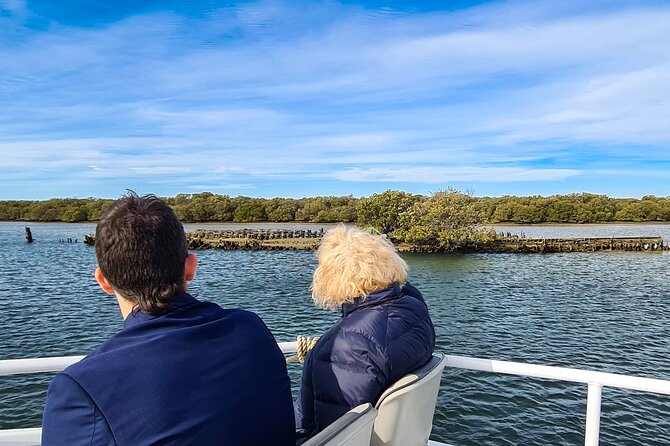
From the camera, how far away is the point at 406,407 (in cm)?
181

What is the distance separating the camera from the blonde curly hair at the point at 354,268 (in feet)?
6.69

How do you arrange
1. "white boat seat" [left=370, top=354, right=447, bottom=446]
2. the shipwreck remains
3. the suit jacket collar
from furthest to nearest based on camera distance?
the shipwreck remains
"white boat seat" [left=370, top=354, right=447, bottom=446]
the suit jacket collar

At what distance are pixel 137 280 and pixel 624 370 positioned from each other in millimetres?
18463

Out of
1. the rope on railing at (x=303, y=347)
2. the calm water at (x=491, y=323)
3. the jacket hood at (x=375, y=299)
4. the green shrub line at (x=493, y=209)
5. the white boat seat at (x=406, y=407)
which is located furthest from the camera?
the green shrub line at (x=493, y=209)

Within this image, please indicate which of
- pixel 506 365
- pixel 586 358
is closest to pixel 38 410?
pixel 506 365

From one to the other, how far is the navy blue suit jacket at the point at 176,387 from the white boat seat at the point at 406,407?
512mm

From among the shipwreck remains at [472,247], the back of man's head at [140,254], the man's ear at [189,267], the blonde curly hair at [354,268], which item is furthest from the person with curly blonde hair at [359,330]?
the shipwreck remains at [472,247]

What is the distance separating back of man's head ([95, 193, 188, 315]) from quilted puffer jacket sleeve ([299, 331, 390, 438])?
72 cm

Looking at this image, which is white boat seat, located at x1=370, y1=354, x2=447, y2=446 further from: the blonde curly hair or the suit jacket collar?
the suit jacket collar

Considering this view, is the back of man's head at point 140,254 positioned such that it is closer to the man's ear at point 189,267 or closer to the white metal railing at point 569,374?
the man's ear at point 189,267

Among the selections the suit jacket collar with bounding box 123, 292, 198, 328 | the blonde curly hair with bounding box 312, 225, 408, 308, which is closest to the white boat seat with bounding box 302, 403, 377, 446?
the suit jacket collar with bounding box 123, 292, 198, 328

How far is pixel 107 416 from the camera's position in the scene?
3.45 feet

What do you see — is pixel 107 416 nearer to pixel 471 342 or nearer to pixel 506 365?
pixel 506 365

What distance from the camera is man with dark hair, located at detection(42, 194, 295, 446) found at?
106 cm
